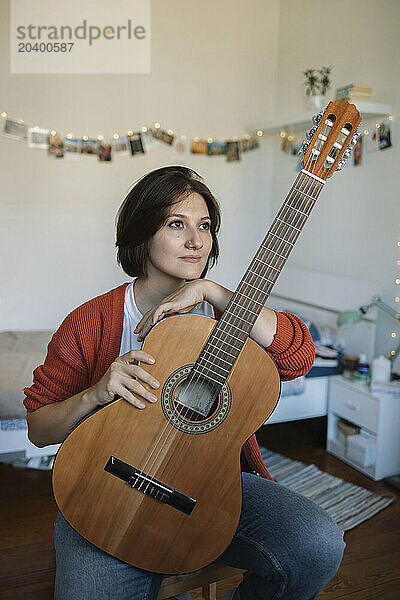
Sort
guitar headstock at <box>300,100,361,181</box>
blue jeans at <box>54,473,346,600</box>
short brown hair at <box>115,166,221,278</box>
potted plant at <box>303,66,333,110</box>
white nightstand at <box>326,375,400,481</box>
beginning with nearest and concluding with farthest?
blue jeans at <box>54,473,346,600</box>
guitar headstock at <box>300,100,361,181</box>
short brown hair at <box>115,166,221,278</box>
white nightstand at <box>326,375,400,481</box>
potted plant at <box>303,66,333,110</box>

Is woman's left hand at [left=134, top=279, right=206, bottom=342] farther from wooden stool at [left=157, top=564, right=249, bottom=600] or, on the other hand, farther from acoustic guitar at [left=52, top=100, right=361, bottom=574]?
wooden stool at [left=157, top=564, right=249, bottom=600]

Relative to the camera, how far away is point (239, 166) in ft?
12.2

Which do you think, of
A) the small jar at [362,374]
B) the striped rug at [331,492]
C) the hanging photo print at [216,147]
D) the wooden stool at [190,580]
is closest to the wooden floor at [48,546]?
the striped rug at [331,492]

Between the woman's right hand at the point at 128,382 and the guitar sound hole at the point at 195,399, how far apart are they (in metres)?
0.05

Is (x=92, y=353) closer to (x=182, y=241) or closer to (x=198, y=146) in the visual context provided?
(x=182, y=241)

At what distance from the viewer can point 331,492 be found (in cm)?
228

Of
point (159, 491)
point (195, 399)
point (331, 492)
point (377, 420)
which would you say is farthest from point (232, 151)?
point (159, 491)

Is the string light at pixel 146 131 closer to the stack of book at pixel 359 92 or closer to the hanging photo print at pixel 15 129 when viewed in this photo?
the hanging photo print at pixel 15 129

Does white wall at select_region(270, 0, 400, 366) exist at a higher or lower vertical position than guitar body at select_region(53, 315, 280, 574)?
higher

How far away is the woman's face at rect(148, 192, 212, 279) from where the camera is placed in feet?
3.92

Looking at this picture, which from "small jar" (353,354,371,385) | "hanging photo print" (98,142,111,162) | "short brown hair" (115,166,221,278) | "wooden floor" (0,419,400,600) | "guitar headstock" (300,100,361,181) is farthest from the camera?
"hanging photo print" (98,142,111,162)

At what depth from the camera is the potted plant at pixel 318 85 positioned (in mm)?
3119

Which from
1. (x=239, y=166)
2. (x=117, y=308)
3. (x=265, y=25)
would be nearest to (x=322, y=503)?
(x=117, y=308)

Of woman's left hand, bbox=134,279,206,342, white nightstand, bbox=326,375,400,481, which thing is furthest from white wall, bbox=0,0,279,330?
woman's left hand, bbox=134,279,206,342
